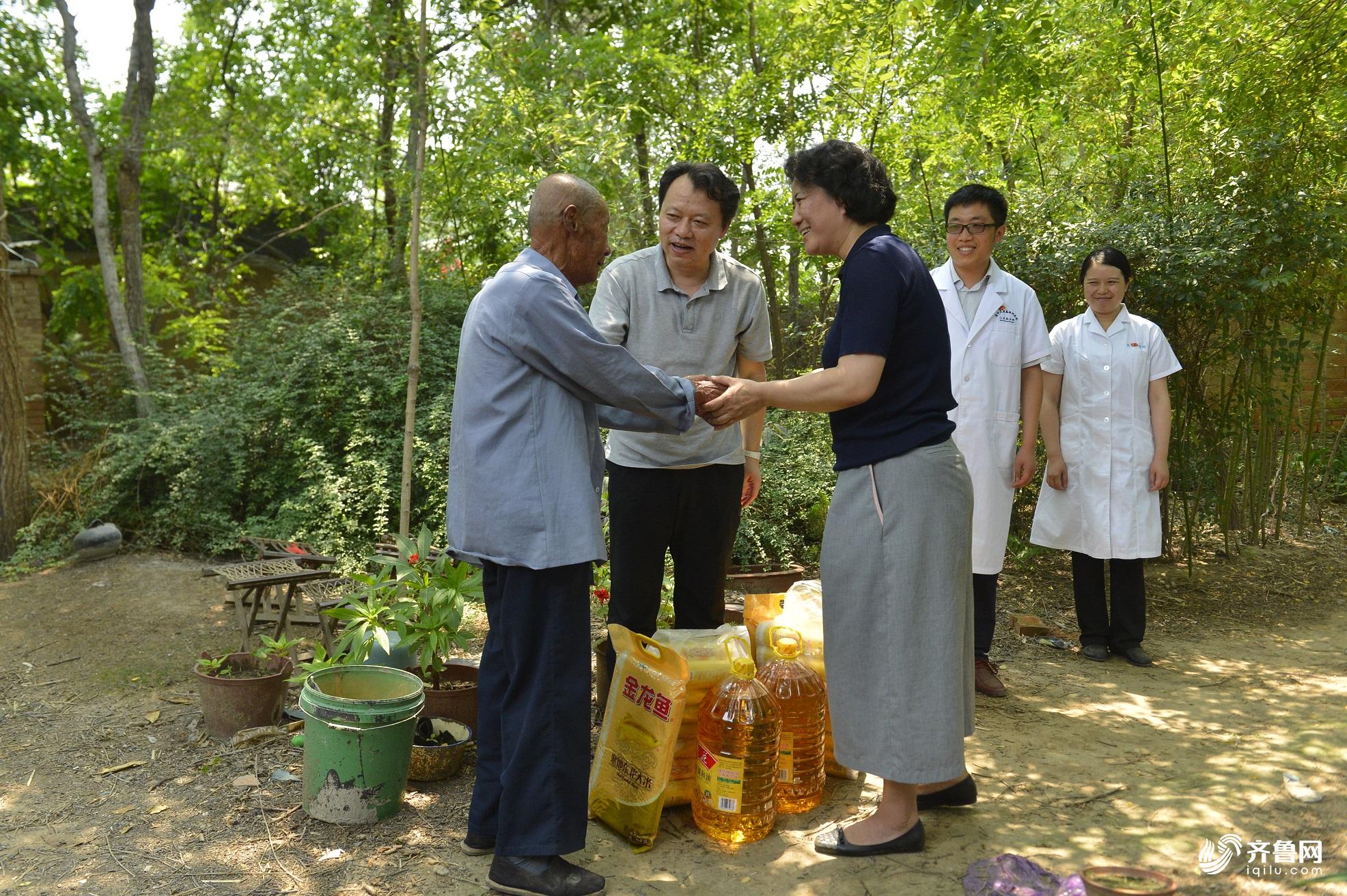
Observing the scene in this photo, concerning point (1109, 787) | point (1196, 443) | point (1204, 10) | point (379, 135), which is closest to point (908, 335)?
point (1109, 787)

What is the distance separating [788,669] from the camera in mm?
3344

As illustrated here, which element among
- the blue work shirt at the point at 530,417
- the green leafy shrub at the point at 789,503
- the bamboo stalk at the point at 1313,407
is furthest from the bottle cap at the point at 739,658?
the bamboo stalk at the point at 1313,407

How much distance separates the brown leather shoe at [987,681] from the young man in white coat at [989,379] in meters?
0.12

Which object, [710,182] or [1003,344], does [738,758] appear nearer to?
[710,182]

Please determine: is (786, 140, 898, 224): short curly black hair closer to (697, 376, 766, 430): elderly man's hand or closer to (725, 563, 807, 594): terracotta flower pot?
(697, 376, 766, 430): elderly man's hand

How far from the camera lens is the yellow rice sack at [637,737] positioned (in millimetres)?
2994

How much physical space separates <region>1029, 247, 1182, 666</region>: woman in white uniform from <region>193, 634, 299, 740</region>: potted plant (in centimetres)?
374

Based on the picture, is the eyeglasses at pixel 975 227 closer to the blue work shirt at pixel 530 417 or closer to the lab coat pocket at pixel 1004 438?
the lab coat pocket at pixel 1004 438

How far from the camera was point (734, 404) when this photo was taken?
Result: 3023 mm

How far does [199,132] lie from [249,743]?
375 inches

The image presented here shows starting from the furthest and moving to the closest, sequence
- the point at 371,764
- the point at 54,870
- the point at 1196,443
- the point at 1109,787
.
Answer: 1. the point at 1196,443
2. the point at 1109,787
3. the point at 371,764
4. the point at 54,870

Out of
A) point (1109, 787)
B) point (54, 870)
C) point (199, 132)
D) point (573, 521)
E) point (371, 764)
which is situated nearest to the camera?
point (573, 521)

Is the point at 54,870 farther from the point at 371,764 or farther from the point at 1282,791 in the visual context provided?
the point at 1282,791

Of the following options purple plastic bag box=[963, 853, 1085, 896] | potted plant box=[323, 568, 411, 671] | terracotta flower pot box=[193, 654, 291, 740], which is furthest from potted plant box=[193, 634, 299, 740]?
purple plastic bag box=[963, 853, 1085, 896]
